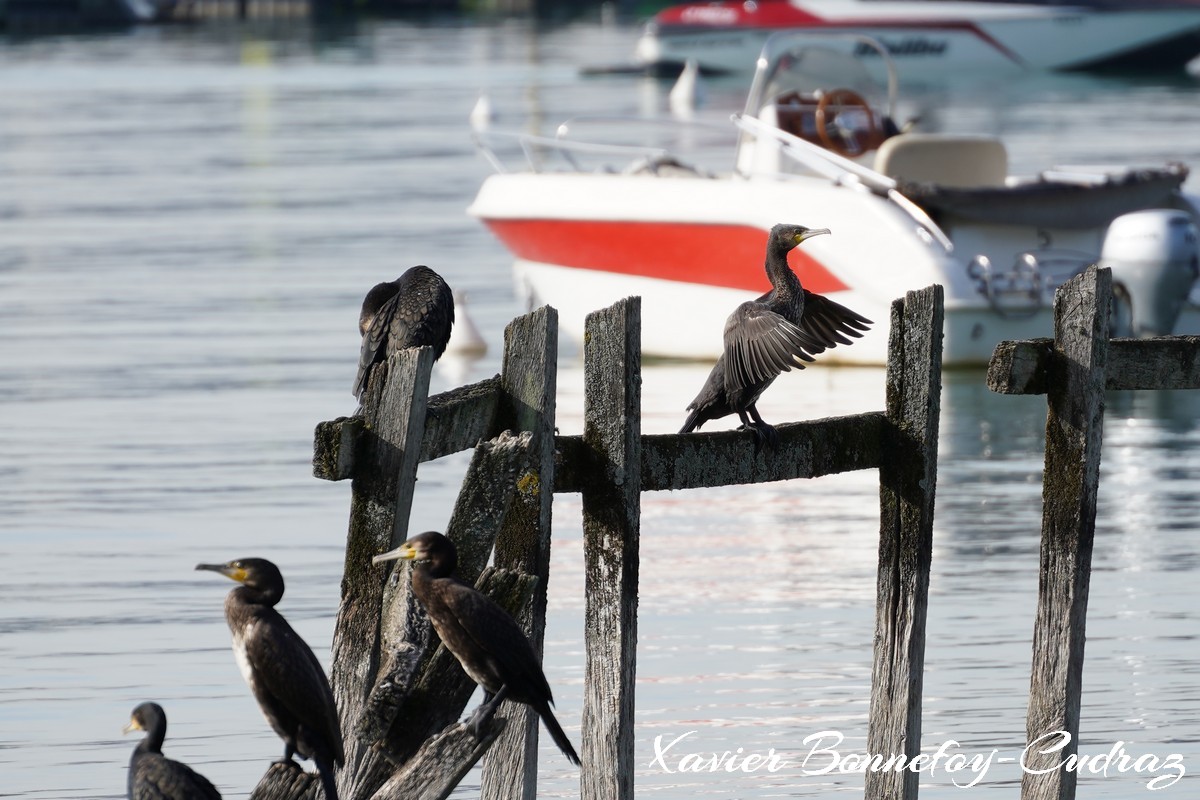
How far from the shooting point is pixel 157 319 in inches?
750

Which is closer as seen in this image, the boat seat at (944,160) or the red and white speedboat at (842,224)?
the red and white speedboat at (842,224)

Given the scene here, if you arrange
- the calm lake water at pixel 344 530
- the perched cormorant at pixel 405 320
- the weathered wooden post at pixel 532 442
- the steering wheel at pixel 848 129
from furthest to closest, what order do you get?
the steering wheel at pixel 848 129 → the calm lake water at pixel 344 530 → the perched cormorant at pixel 405 320 → the weathered wooden post at pixel 532 442

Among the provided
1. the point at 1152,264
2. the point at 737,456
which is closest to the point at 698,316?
the point at 1152,264

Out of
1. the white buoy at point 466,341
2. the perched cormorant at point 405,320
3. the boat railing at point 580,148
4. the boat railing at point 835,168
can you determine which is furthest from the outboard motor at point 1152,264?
the perched cormorant at point 405,320

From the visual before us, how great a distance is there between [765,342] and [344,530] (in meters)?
5.43

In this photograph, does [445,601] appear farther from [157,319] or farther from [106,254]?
[106,254]

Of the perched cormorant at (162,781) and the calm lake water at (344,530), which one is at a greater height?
the perched cormorant at (162,781)

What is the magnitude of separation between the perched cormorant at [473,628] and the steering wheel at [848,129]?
1215cm

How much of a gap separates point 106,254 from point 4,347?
568 centimetres

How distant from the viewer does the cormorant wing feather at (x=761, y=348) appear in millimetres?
6227

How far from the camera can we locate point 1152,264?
1513 centimetres

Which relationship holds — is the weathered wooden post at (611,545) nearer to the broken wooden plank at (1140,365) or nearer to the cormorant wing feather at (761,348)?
the cormorant wing feather at (761,348)

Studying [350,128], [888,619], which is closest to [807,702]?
[888,619]

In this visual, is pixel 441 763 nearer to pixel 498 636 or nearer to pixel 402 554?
pixel 498 636
